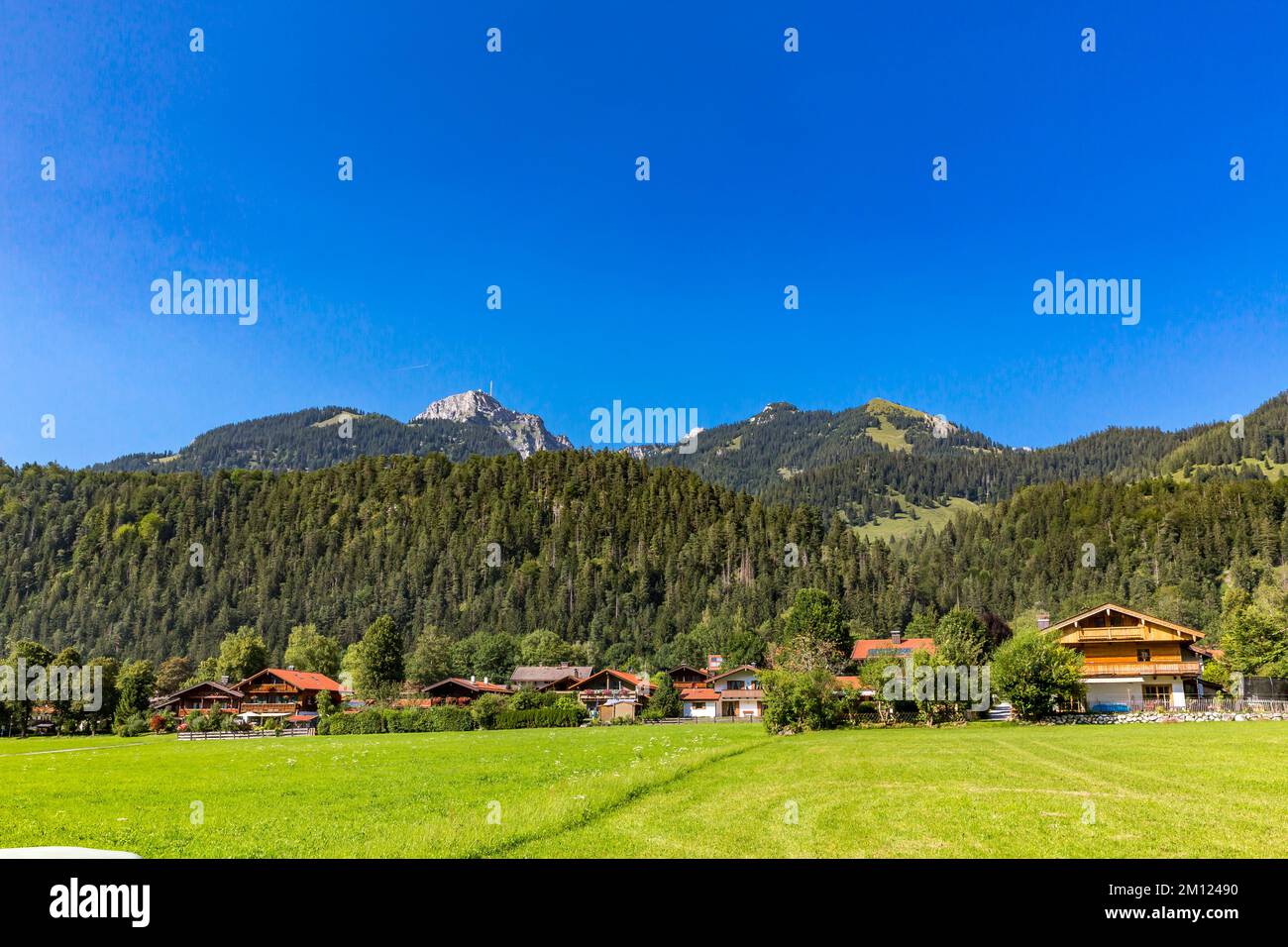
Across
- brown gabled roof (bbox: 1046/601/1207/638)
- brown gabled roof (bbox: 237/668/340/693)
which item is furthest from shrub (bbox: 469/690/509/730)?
brown gabled roof (bbox: 1046/601/1207/638)

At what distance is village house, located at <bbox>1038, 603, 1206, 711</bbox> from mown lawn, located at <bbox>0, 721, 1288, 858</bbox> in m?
24.8

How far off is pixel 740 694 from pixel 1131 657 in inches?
1602

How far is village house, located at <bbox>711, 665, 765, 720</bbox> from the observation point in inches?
3595

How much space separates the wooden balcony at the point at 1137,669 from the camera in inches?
2512

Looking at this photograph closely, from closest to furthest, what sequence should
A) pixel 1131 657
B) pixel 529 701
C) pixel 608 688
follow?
pixel 1131 657, pixel 529 701, pixel 608 688

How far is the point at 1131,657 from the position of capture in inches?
2584

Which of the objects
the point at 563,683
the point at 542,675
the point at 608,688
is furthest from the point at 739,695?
the point at 542,675

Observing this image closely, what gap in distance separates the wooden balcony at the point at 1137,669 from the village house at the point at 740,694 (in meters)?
33.3

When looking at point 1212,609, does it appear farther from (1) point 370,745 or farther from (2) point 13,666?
(2) point 13,666

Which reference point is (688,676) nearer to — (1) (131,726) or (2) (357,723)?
(2) (357,723)

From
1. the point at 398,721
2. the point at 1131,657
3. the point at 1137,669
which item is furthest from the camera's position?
the point at 398,721
